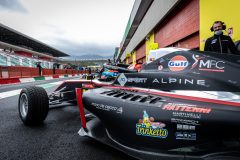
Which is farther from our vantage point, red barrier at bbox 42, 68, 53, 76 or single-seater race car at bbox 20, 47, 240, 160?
red barrier at bbox 42, 68, 53, 76

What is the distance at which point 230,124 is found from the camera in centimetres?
139

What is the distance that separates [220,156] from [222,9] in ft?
15.0

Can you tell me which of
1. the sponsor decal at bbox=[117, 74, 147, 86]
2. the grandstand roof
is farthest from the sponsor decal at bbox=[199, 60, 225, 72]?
the grandstand roof

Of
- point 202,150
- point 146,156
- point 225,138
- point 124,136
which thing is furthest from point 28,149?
point 225,138

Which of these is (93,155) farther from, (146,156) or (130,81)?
(130,81)

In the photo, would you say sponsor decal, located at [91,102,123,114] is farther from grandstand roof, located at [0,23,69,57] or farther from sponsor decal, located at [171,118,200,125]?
grandstand roof, located at [0,23,69,57]

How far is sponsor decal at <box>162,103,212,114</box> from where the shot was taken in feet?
4.99

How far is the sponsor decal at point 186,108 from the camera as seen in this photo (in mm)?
1522

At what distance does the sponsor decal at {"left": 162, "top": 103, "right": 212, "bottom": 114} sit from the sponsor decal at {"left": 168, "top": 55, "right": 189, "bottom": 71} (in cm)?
54

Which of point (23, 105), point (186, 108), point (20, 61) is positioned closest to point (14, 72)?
point (23, 105)

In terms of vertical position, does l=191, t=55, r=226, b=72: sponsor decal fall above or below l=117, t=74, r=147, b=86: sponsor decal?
above

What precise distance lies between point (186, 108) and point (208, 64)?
0.58 m

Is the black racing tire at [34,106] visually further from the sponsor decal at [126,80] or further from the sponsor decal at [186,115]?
the sponsor decal at [186,115]

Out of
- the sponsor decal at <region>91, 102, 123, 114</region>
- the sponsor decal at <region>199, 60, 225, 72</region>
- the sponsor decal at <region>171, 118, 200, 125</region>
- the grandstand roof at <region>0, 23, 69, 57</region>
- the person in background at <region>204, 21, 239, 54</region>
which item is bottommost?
the sponsor decal at <region>171, 118, 200, 125</region>
